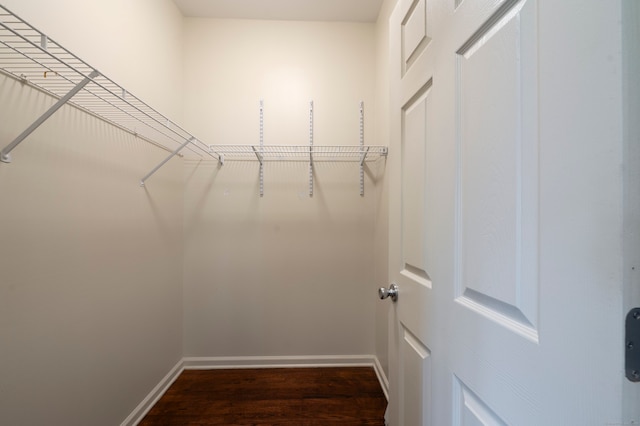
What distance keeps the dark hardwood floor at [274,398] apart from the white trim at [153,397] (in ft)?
0.10

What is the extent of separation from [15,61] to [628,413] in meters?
1.72

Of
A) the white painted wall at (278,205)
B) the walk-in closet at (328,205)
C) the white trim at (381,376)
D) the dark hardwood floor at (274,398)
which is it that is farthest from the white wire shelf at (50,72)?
the white trim at (381,376)

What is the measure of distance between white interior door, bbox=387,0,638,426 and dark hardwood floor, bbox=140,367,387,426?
0.95 metres

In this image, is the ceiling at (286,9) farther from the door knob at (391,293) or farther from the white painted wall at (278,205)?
the door knob at (391,293)

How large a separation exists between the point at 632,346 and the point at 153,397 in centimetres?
222

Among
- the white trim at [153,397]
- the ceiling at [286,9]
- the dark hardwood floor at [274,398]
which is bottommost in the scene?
the dark hardwood floor at [274,398]

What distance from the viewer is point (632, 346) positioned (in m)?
0.30

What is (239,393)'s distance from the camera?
1766 mm

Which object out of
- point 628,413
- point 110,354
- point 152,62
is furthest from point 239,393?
point 152,62

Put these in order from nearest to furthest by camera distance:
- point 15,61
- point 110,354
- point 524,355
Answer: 1. point 524,355
2. point 15,61
3. point 110,354

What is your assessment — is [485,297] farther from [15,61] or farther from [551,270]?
[15,61]

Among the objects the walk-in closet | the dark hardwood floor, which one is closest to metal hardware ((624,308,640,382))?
the walk-in closet

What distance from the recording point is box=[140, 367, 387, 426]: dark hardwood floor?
1.55 metres

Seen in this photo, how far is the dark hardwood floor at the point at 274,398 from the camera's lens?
155 centimetres
